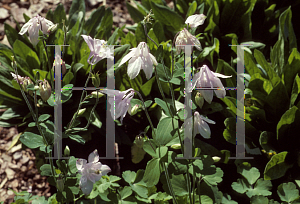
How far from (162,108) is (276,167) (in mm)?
737

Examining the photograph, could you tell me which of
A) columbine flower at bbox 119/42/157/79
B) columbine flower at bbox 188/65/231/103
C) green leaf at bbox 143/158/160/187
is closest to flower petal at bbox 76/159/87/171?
green leaf at bbox 143/158/160/187

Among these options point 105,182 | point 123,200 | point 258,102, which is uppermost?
point 258,102

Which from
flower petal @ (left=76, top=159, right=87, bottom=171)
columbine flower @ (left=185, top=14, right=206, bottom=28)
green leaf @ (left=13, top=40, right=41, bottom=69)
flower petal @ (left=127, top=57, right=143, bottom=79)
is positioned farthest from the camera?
green leaf @ (left=13, top=40, right=41, bottom=69)

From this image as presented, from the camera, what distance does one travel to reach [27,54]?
75.5 inches

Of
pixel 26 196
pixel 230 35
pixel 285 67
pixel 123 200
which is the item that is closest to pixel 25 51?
pixel 26 196

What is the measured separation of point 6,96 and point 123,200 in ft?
3.05

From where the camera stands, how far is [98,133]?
6.59ft

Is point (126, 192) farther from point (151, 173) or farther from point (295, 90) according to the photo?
point (295, 90)

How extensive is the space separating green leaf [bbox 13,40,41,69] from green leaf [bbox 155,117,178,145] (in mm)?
1006

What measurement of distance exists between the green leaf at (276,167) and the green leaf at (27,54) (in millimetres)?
1444

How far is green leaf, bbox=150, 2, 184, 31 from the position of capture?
7.02ft

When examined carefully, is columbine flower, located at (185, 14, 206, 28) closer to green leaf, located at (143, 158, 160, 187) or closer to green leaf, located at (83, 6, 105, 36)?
green leaf, located at (143, 158, 160, 187)

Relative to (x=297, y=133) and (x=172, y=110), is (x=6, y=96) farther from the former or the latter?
(x=297, y=133)

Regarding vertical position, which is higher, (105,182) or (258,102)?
(258,102)
